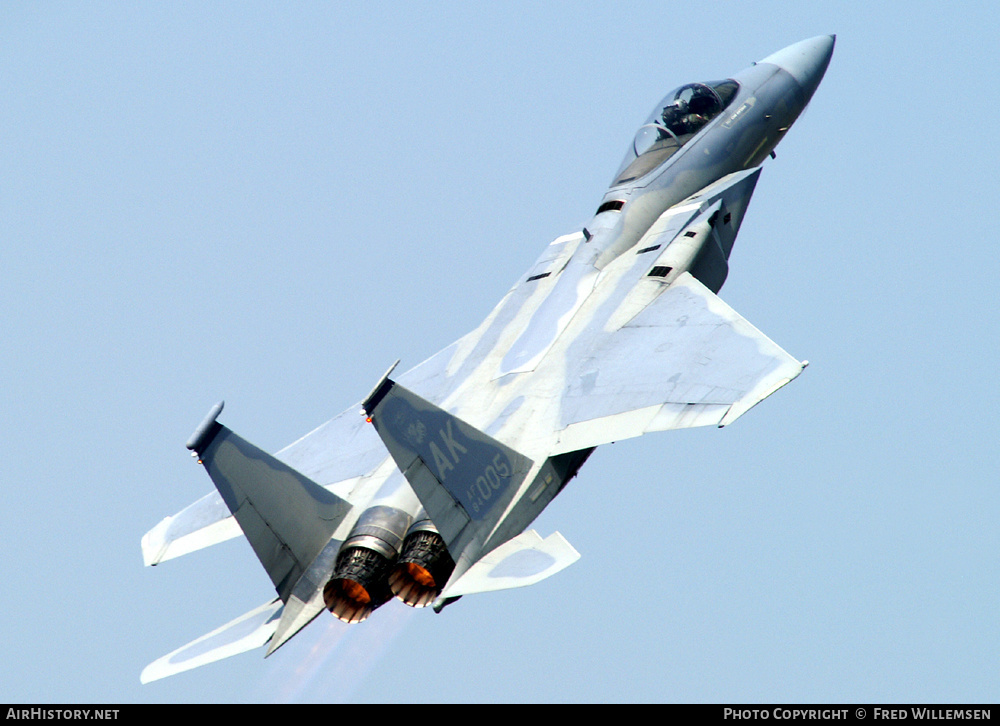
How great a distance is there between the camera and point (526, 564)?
15.5 metres

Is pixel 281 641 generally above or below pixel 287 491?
below

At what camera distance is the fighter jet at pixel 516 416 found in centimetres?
1552

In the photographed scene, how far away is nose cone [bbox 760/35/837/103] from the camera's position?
24672 millimetres

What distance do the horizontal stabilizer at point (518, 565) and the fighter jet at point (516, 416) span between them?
23mm

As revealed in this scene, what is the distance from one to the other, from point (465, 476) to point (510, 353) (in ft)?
12.5

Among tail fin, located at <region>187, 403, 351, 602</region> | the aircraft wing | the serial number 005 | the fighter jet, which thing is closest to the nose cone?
the fighter jet

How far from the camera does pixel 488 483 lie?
636 inches

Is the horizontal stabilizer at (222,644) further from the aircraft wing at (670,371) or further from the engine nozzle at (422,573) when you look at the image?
the aircraft wing at (670,371)

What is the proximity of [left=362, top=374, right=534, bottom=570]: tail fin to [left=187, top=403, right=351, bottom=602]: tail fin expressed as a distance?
129cm

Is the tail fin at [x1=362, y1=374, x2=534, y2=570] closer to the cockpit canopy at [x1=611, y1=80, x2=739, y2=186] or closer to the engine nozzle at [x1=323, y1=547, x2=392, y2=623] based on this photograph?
the engine nozzle at [x1=323, y1=547, x2=392, y2=623]

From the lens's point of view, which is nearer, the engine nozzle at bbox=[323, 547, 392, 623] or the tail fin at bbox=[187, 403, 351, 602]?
the tail fin at bbox=[187, 403, 351, 602]
